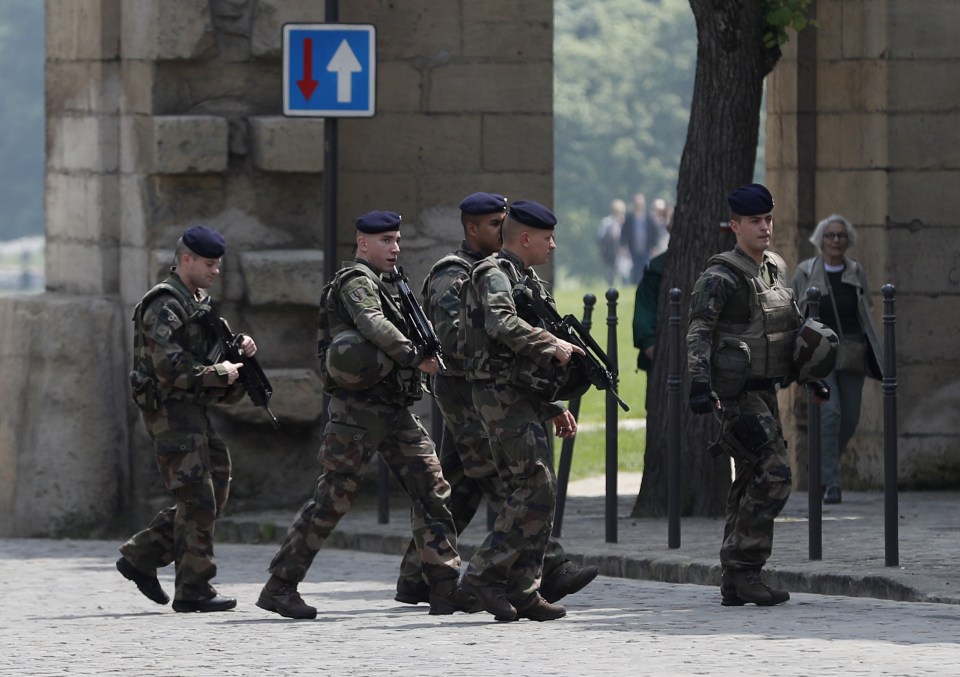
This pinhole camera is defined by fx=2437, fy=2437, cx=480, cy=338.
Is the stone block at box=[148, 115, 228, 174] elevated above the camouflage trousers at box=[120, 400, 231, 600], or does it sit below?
above

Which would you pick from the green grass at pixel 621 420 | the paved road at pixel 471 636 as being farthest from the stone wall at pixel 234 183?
the paved road at pixel 471 636

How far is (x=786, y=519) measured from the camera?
1346 centimetres

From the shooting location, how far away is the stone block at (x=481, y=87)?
14.6 meters

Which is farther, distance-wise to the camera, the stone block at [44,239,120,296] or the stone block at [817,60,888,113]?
the stone block at [817,60,888,113]

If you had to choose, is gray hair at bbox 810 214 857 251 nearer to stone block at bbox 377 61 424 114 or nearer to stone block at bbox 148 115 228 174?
stone block at bbox 377 61 424 114

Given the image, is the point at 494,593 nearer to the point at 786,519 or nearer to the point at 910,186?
the point at 786,519

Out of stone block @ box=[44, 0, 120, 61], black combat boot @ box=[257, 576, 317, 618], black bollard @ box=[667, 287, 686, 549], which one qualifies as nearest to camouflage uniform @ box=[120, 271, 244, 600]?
black combat boot @ box=[257, 576, 317, 618]

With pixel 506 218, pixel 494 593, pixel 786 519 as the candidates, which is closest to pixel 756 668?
pixel 494 593

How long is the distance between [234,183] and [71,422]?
5.61 ft

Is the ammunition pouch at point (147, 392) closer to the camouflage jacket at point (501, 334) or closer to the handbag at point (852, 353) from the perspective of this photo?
the camouflage jacket at point (501, 334)

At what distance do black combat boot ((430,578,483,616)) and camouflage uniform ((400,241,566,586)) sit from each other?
0.39 metres

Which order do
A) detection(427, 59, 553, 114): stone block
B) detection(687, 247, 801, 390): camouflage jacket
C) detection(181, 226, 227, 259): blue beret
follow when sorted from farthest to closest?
detection(427, 59, 553, 114): stone block → detection(181, 226, 227, 259): blue beret → detection(687, 247, 801, 390): camouflage jacket

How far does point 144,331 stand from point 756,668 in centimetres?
346

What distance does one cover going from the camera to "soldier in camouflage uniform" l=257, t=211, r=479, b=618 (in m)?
10.2
